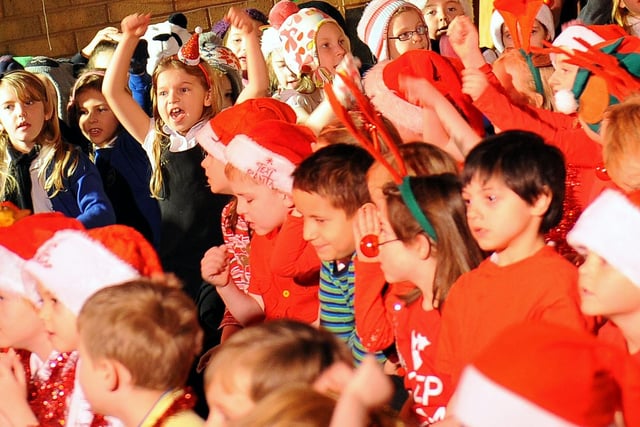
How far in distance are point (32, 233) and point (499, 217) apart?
153 cm

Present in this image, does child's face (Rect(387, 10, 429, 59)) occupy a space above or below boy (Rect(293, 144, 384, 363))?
above

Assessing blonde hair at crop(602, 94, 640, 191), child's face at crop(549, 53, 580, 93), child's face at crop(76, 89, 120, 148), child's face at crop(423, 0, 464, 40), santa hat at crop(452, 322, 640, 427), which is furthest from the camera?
child's face at crop(423, 0, 464, 40)

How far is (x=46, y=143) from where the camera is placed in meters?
5.44

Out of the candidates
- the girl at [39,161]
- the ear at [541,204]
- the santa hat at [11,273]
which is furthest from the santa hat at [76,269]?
the girl at [39,161]

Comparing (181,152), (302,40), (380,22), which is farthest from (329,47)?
(181,152)

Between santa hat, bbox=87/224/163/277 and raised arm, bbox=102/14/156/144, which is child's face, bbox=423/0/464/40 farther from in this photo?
santa hat, bbox=87/224/163/277

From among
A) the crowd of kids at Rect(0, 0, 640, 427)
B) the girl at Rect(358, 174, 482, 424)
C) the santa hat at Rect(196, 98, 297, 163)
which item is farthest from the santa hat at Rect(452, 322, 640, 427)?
the santa hat at Rect(196, 98, 297, 163)

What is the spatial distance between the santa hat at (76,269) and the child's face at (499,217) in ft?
3.36

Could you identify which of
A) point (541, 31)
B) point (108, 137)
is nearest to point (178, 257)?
point (108, 137)

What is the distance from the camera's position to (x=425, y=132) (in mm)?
3961

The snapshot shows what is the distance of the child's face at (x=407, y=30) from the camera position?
502 cm

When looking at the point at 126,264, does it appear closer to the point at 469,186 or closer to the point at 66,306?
the point at 66,306

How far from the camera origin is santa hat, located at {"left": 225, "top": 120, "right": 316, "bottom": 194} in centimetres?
393

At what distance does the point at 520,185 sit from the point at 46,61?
185 inches
